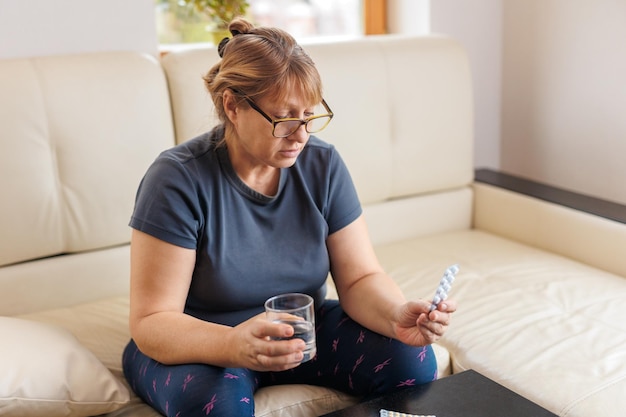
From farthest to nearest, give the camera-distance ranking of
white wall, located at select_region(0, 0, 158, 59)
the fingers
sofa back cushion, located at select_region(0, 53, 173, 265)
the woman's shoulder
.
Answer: white wall, located at select_region(0, 0, 158, 59), sofa back cushion, located at select_region(0, 53, 173, 265), the woman's shoulder, the fingers

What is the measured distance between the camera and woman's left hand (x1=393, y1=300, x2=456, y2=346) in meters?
1.59

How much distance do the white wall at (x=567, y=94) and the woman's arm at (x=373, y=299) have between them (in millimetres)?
1349

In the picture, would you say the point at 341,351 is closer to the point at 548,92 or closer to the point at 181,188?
the point at 181,188

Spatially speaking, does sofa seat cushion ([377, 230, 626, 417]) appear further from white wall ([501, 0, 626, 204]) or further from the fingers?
the fingers

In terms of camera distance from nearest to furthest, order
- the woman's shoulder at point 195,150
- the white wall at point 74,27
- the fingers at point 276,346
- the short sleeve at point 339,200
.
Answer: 1. the fingers at point 276,346
2. the woman's shoulder at point 195,150
3. the short sleeve at point 339,200
4. the white wall at point 74,27

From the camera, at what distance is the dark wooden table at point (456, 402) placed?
4.96ft

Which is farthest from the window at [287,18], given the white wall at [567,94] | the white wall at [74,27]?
the white wall at [567,94]

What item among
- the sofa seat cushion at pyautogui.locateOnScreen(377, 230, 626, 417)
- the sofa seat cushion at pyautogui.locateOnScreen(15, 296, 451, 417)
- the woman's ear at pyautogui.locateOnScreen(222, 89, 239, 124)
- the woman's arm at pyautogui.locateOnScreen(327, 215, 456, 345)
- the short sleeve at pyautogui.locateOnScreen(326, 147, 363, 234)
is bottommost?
the sofa seat cushion at pyautogui.locateOnScreen(377, 230, 626, 417)

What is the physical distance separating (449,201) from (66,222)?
4.35 ft

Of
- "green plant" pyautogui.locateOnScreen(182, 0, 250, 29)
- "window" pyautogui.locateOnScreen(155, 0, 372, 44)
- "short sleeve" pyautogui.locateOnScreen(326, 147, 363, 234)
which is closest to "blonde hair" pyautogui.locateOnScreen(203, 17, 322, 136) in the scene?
"short sleeve" pyautogui.locateOnScreen(326, 147, 363, 234)

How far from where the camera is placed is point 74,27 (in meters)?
2.48

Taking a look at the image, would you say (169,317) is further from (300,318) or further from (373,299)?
(373,299)

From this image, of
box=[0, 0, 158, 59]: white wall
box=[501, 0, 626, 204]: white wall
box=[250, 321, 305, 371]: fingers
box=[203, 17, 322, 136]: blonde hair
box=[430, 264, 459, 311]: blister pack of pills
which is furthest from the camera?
box=[501, 0, 626, 204]: white wall

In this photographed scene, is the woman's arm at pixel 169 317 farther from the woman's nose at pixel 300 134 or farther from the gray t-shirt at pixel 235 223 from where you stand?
the woman's nose at pixel 300 134
